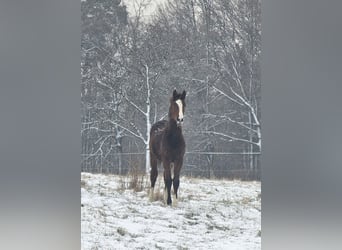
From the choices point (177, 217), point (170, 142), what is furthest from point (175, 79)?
point (177, 217)

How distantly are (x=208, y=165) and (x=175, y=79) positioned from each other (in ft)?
2.04

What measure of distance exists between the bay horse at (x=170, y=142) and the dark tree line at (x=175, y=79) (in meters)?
0.05

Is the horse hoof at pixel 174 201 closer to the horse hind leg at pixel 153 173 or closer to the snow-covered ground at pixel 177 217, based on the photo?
the snow-covered ground at pixel 177 217

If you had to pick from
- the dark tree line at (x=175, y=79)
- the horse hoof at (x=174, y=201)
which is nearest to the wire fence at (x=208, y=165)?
the dark tree line at (x=175, y=79)

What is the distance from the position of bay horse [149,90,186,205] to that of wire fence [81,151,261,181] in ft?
0.17

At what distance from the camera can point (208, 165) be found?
13.2ft

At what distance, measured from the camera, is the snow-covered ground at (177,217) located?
399cm

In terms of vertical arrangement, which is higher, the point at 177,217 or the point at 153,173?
the point at 153,173

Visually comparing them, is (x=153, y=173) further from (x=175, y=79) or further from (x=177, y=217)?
(x=175, y=79)

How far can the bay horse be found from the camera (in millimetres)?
4023
